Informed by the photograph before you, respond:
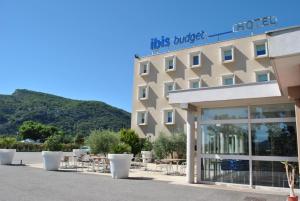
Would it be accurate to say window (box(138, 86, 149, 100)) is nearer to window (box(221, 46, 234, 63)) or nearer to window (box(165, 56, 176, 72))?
window (box(165, 56, 176, 72))

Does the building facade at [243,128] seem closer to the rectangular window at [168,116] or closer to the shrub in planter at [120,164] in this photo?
the shrub in planter at [120,164]

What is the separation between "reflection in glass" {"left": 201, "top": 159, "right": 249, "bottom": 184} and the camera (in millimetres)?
11540

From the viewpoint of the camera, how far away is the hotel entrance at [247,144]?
10922mm

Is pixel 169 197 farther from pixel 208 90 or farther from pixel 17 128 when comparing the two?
pixel 17 128

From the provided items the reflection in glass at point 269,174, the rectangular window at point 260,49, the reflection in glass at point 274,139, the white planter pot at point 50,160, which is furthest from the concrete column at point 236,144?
the rectangular window at point 260,49

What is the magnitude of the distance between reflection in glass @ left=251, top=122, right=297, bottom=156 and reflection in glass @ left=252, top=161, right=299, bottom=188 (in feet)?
1.18

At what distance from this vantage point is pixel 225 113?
12.3 m

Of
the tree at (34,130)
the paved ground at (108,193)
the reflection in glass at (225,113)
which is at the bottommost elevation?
the paved ground at (108,193)

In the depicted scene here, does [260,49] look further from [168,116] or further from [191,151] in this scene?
[191,151]

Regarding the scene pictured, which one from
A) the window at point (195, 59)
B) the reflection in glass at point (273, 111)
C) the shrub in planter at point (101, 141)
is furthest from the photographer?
the window at point (195, 59)

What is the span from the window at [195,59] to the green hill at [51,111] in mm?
45254

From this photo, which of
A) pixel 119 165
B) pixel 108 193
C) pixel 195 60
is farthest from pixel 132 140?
pixel 108 193

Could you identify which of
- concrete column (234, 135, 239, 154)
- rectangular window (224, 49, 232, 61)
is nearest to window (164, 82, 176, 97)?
rectangular window (224, 49, 232, 61)

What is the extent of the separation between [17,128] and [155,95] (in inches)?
2520
